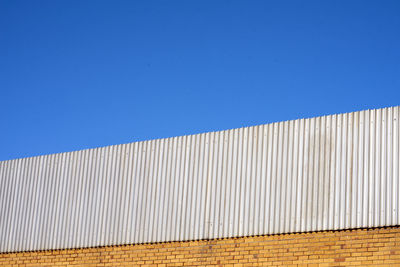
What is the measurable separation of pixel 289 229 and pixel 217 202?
190cm

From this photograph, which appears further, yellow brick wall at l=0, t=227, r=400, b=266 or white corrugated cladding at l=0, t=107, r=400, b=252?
white corrugated cladding at l=0, t=107, r=400, b=252

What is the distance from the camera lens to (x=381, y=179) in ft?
42.0

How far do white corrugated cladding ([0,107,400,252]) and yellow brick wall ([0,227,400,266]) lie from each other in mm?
190

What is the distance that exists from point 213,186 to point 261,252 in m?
2.01

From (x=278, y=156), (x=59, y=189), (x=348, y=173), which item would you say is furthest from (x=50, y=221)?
(x=348, y=173)

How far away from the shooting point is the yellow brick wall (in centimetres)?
1237

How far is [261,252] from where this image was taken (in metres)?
13.7

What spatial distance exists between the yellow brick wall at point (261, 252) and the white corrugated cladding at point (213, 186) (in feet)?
0.62

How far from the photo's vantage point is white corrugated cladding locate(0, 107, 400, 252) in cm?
1311

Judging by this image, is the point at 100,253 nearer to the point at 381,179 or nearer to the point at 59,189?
the point at 59,189

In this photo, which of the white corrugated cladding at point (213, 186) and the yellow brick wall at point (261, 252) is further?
the white corrugated cladding at point (213, 186)

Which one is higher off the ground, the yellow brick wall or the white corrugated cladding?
the white corrugated cladding

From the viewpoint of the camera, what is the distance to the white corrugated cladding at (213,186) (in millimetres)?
13109

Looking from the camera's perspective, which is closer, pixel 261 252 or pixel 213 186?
pixel 261 252
